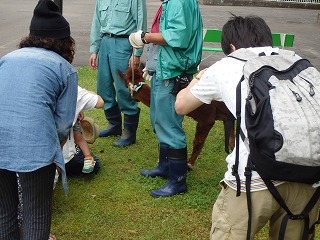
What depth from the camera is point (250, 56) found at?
2334 millimetres

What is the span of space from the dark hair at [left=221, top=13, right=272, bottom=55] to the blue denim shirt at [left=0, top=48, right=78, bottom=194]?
3.13 feet

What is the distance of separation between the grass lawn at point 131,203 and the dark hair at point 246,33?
1.77 meters

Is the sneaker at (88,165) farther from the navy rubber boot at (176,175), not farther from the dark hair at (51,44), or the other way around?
the dark hair at (51,44)

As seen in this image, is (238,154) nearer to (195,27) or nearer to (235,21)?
(235,21)

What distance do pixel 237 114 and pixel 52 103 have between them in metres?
1.05

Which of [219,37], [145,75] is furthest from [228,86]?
[219,37]

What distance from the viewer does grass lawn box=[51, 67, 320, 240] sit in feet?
12.3

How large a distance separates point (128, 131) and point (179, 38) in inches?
76.4

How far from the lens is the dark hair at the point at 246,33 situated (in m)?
2.47

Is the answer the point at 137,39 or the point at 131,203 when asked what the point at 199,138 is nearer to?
the point at 131,203

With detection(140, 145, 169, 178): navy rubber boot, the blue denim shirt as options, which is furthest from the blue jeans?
detection(140, 145, 169, 178): navy rubber boot

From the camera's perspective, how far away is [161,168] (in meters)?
4.62

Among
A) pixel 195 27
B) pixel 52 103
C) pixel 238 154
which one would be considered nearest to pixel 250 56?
pixel 238 154

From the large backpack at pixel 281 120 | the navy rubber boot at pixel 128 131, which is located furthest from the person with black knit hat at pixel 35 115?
the navy rubber boot at pixel 128 131
